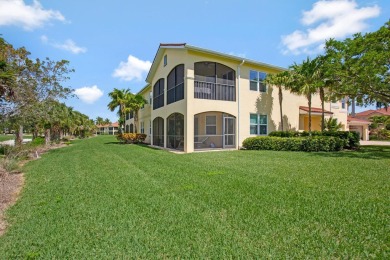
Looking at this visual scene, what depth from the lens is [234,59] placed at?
17.1 metres

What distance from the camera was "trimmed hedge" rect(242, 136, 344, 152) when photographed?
15163mm

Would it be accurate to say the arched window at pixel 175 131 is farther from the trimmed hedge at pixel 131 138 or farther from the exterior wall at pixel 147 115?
the exterior wall at pixel 147 115

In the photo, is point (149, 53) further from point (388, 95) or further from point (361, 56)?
point (388, 95)

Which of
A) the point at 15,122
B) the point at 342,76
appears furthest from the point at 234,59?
the point at 15,122

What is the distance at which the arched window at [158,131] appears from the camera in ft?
73.1

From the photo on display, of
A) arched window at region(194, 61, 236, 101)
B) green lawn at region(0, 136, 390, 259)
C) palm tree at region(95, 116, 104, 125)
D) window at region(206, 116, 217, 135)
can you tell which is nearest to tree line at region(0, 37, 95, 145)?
green lawn at region(0, 136, 390, 259)

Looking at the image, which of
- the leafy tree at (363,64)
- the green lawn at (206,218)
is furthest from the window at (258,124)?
the green lawn at (206,218)

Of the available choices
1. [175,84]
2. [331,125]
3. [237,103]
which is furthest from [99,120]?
[331,125]

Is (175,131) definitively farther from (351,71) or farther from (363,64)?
(363,64)

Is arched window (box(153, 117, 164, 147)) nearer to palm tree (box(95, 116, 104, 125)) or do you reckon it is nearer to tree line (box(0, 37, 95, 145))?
tree line (box(0, 37, 95, 145))

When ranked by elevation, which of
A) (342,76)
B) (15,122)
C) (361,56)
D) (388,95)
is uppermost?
(361,56)

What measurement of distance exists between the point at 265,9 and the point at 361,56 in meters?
7.04

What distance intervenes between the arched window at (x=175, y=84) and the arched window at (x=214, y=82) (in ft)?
4.21

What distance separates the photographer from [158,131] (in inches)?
930
